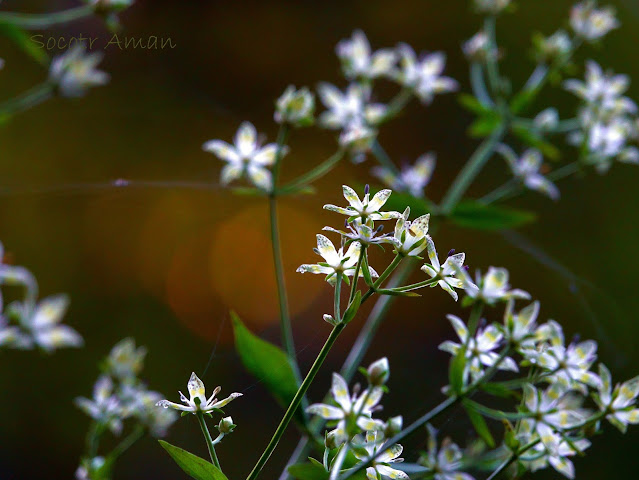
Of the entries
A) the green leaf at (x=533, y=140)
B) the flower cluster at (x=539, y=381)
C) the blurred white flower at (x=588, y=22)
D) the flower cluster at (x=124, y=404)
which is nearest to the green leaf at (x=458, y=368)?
the flower cluster at (x=539, y=381)

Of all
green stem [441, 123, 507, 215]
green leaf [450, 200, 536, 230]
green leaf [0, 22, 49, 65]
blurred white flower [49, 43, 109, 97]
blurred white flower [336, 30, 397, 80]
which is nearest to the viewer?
green leaf [0, 22, 49, 65]

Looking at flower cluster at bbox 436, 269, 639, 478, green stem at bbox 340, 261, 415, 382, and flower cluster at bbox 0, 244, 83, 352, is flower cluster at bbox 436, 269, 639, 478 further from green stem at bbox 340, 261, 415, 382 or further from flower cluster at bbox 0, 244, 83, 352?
flower cluster at bbox 0, 244, 83, 352

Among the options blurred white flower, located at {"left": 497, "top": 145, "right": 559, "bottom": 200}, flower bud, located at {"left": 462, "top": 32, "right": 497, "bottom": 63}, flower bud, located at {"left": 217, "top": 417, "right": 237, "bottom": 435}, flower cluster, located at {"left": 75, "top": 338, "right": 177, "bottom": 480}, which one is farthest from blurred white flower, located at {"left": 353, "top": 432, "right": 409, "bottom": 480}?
flower bud, located at {"left": 462, "top": 32, "right": 497, "bottom": 63}

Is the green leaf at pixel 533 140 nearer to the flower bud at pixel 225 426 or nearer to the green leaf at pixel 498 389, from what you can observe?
the green leaf at pixel 498 389

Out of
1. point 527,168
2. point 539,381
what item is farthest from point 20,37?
point 527,168

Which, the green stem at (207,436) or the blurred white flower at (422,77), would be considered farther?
the blurred white flower at (422,77)

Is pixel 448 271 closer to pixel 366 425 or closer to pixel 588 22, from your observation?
pixel 366 425
